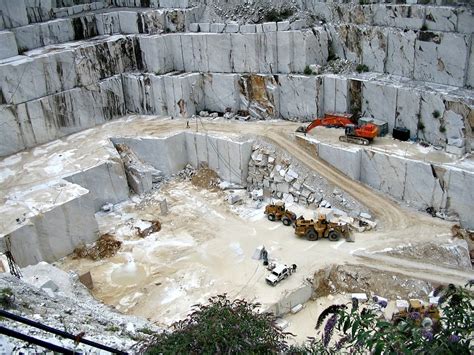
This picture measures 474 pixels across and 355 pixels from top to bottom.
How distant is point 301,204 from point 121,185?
7.25 metres

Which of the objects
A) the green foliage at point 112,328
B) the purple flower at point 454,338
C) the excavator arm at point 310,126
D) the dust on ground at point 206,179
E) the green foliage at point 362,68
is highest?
the purple flower at point 454,338

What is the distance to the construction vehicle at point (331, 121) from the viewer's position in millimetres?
20062

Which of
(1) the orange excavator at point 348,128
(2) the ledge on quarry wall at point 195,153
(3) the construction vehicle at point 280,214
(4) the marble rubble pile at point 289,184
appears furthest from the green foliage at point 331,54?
(3) the construction vehicle at point 280,214

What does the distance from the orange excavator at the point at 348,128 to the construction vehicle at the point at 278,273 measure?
640 cm

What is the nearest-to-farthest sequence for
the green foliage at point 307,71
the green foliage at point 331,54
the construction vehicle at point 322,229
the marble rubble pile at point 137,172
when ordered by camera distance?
the construction vehicle at point 322,229, the marble rubble pile at point 137,172, the green foliage at point 307,71, the green foliage at point 331,54

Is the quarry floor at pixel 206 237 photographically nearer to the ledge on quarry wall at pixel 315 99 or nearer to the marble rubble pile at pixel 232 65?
the ledge on quarry wall at pixel 315 99

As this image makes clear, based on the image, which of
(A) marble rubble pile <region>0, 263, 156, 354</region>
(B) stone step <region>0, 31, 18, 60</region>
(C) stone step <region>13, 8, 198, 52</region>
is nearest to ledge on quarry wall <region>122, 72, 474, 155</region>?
(C) stone step <region>13, 8, 198, 52</region>

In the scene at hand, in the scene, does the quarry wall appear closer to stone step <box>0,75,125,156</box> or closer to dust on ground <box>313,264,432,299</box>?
stone step <box>0,75,125,156</box>

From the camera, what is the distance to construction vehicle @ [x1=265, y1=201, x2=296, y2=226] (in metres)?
17.5

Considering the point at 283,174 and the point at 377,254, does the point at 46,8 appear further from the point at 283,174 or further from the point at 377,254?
the point at 377,254

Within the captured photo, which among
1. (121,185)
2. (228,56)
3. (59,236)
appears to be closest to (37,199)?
(59,236)

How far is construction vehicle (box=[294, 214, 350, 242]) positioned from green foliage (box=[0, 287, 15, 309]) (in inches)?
406

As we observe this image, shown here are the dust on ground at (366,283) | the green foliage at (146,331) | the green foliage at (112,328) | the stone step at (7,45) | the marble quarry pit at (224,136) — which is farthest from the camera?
the stone step at (7,45)

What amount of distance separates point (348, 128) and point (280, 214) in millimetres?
4381
